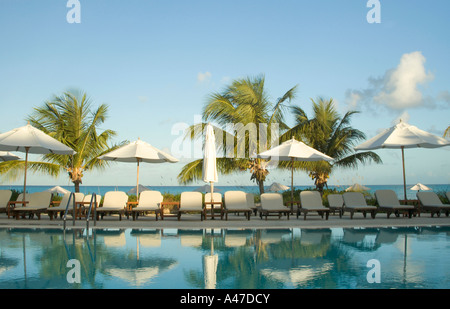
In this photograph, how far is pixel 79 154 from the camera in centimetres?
1705

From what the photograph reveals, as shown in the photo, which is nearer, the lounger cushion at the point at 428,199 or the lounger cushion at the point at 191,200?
the lounger cushion at the point at 191,200

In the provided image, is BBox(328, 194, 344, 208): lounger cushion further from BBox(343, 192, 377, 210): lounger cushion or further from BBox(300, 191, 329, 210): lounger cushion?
BBox(300, 191, 329, 210): lounger cushion

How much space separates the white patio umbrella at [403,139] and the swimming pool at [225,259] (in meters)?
3.26

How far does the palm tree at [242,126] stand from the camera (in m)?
17.3

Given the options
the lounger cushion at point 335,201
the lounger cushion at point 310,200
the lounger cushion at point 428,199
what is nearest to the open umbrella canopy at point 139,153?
the lounger cushion at point 310,200

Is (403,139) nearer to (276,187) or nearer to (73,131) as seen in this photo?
(276,187)

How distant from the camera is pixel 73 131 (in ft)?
57.0

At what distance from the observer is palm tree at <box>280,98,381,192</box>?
668 inches

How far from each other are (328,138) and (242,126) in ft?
12.3

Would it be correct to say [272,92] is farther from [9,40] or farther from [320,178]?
[9,40]

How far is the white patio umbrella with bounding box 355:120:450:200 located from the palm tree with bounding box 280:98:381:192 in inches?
155

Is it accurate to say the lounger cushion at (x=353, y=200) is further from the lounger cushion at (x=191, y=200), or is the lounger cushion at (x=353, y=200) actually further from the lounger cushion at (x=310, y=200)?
the lounger cushion at (x=191, y=200)

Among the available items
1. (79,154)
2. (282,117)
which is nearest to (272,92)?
(282,117)
